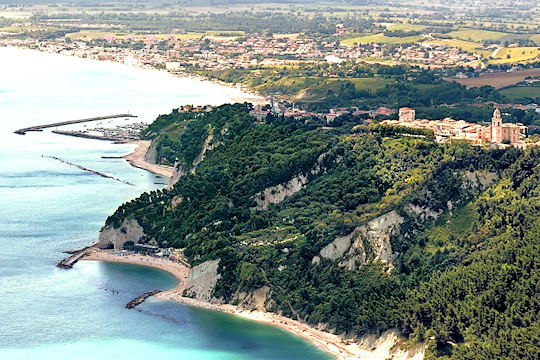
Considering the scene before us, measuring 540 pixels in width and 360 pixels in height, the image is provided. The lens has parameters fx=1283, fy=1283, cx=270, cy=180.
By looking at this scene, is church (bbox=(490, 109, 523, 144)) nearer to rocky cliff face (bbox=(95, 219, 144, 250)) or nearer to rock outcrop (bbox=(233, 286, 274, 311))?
rock outcrop (bbox=(233, 286, 274, 311))

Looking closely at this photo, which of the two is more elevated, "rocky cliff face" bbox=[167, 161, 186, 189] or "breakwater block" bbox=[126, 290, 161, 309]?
"breakwater block" bbox=[126, 290, 161, 309]

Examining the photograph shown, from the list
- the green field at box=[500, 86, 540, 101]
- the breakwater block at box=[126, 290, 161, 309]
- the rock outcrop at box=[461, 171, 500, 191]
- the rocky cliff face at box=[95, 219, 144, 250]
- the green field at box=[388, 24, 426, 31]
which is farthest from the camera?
the green field at box=[388, 24, 426, 31]

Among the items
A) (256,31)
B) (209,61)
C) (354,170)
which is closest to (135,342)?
(354,170)

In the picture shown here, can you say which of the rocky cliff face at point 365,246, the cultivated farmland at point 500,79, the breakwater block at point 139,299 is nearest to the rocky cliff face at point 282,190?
the rocky cliff face at point 365,246

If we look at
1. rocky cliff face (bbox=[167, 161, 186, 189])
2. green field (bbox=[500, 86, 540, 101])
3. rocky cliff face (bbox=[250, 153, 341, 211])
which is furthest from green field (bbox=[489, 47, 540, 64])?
rocky cliff face (bbox=[250, 153, 341, 211])

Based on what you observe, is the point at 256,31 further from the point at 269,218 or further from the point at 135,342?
the point at 135,342

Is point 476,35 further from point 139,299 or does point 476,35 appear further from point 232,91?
point 139,299

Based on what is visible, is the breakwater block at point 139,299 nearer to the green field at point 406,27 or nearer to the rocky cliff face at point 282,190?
the rocky cliff face at point 282,190
